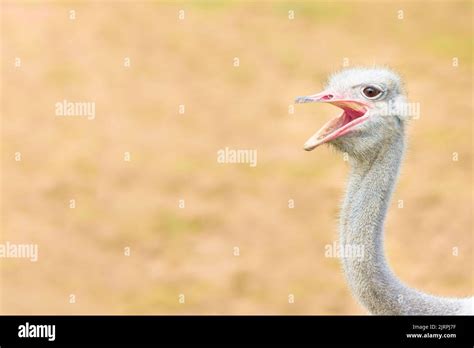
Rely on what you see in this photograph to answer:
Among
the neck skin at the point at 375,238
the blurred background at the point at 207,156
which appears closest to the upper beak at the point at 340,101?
the neck skin at the point at 375,238

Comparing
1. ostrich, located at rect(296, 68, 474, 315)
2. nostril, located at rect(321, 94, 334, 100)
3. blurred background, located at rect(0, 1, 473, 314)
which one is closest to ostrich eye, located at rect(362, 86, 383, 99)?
ostrich, located at rect(296, 68, 474, 315)

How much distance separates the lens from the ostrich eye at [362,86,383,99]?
17.2 feet

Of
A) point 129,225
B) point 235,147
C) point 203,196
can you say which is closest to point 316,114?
point 235,147

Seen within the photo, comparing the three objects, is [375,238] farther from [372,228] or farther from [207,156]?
[207,156]

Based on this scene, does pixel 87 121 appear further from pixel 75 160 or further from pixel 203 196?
pixel 203 196

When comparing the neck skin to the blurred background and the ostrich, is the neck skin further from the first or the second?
the blurred background

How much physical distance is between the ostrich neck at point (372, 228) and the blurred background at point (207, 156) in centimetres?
456

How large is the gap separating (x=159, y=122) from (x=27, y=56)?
9.35ft

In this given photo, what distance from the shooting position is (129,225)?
14.8 metres

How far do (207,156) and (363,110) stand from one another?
1142cm

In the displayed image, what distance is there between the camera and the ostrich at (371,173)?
5.02 meters

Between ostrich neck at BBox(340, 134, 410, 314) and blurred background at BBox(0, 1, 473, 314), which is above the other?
blurred background at BBox(0, 1, 473, 314)

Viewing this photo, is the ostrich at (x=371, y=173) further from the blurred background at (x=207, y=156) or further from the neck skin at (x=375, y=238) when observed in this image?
the blurred background at (x=207, y=156)

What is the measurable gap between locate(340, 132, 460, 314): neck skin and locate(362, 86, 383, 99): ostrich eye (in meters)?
0.21
